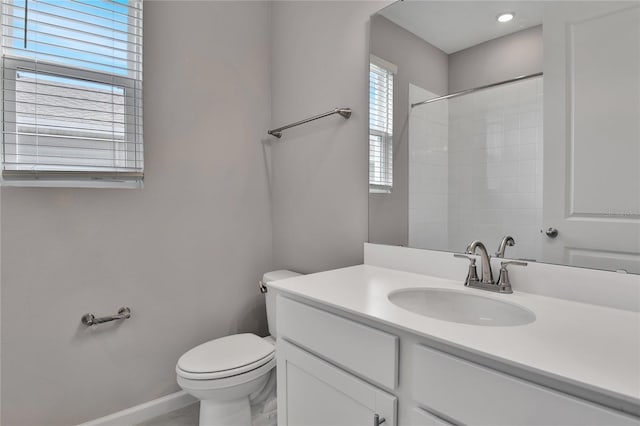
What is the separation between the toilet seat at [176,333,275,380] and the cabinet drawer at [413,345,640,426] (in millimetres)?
914

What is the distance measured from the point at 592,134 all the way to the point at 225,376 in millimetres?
1565

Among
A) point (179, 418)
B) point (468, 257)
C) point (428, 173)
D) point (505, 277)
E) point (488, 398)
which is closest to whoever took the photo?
point (488, 398)

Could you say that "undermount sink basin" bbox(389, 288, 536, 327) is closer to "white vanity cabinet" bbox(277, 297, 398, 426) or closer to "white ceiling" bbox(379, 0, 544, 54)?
"white vanity cabinet" bbox(277, 297, 398, 426)

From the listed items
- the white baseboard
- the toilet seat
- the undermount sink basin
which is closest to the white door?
the undermount sink basin

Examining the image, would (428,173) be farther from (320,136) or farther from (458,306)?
(320,136)

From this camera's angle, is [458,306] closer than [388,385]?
No

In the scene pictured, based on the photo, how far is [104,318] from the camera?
1599mm

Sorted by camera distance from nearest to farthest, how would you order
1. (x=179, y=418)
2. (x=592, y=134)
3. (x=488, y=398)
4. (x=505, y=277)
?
(x=488, y=398) → (x=592, y=134) → (x=505, y=277) → (x=179, y=418)

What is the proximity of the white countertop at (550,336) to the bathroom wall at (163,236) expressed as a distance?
0.69 meters

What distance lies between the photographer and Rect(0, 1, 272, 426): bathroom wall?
1.45 meters

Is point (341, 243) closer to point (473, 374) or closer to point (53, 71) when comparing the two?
point (473, 374)

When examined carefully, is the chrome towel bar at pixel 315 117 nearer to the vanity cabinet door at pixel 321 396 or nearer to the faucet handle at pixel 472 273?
→ the faucet handle at pixel 472 273

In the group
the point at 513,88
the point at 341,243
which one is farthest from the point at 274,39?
the point at 513,88

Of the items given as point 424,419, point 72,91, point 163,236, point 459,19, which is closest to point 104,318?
point 163,236
